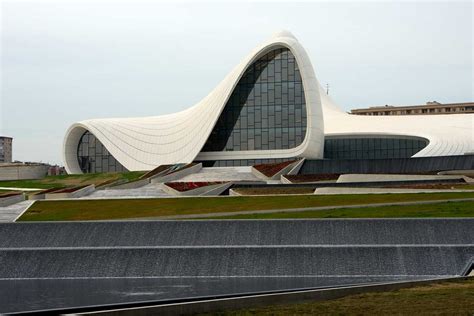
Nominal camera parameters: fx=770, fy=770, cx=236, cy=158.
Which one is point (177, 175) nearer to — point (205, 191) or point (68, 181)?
point (68, 181)

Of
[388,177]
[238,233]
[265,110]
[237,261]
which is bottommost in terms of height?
[237,261]

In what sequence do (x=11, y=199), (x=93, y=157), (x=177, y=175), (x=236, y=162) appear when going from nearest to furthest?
(x=11, y=199) → (x=177, y=175) → (x=236, y=162) → (x=93, y=157)

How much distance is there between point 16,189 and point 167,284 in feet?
92.7

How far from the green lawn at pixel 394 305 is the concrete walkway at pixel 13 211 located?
18578 mm

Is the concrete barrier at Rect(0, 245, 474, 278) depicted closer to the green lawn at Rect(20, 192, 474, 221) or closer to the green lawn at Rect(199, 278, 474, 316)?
the green lawn at Rect(199, 278, 474, 316)

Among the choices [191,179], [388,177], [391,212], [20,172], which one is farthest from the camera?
[20,172]

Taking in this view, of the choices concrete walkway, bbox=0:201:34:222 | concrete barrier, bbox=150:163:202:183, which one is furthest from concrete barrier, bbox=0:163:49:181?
concrete walkway, bbox=0:201:34:222

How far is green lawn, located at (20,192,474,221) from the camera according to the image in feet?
98.7

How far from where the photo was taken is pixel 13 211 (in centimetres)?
3322

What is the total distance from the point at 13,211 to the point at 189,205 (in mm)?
7638

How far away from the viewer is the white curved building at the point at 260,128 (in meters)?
56.5

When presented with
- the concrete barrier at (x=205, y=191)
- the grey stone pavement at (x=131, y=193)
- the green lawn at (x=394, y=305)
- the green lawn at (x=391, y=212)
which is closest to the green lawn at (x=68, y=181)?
the grey stone pavement at (x=131, y=193)

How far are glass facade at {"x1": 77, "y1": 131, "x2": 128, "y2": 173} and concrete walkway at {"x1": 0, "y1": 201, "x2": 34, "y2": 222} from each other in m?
21.8

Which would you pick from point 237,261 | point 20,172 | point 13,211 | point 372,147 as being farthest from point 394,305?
point 20,172
